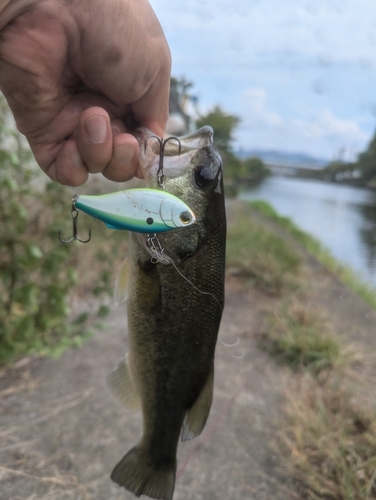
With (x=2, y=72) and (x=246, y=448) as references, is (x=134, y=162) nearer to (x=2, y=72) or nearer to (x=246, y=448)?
(x=2, y=72)

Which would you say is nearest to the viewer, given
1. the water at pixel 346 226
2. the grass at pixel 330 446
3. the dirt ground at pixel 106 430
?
the grass at pixel 330 446

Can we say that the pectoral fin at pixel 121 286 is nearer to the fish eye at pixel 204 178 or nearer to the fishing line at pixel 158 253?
the fishing line at pixel 158 253

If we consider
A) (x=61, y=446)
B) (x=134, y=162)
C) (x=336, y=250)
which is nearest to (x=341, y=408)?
(x=61, y=446)

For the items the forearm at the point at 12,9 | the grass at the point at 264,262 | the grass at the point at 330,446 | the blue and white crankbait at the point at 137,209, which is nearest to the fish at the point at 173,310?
the blue and white crankbait at the point at 137,209

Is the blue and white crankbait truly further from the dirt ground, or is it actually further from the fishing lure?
the dirt ground

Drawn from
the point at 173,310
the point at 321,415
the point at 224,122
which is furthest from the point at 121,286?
the point at 224,122

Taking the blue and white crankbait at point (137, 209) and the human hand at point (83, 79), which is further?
the human hand at point (83, 79)

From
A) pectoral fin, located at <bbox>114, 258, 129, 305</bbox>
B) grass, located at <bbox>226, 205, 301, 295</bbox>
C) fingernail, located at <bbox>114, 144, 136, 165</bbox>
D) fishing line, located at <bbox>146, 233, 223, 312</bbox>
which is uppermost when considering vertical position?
fingernail, located at <bbox>114, 144, 136, 165</bbox>

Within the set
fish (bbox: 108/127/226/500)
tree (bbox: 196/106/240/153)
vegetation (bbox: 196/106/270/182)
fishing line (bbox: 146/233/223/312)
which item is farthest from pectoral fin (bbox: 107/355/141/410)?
tree (bbox: 196/106/240/153)
